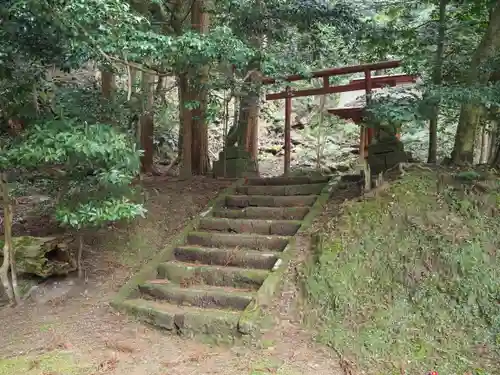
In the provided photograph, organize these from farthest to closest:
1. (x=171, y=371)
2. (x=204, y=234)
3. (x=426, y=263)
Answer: (x=204, y=234), (x=426, y=263), (x=171, y=371)

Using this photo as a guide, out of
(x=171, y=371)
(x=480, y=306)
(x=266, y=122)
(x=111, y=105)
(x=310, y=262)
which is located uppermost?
(x=266, y=122)

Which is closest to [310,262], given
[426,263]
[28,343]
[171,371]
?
[426,263]

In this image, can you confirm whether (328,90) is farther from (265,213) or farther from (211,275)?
(211,275)

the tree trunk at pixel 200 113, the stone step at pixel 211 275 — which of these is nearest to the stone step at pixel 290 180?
the tree trunk at pixel 200 113

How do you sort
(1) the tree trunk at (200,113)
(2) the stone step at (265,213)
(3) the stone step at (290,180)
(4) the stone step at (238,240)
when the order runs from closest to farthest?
(4) the stone step at (238,240) < (2) the stone step at (265,213) < (1) the tree trunk at (200,113) < (3) the stone step at (290,180)

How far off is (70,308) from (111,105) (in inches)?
106

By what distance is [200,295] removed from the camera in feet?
17.0

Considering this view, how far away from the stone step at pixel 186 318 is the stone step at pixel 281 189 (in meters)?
2.86

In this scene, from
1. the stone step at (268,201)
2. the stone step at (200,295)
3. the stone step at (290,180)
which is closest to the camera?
the stone step at (200,295)

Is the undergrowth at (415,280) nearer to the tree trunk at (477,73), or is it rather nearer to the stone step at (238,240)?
the stone step at (238,240)

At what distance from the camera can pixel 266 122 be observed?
57.1 feet

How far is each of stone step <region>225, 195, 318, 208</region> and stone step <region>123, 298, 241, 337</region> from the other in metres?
2.46

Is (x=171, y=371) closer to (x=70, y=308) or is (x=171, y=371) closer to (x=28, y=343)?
(x=28, y=343)

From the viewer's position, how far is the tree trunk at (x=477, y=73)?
5.95 metres
